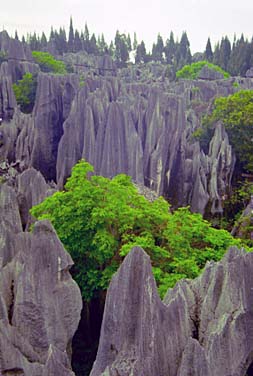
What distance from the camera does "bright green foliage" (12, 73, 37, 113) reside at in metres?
33.8

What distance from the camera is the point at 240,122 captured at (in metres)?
22.2

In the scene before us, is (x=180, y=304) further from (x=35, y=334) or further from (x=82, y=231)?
(x=82, y=231)

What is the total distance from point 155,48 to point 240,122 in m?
56.8

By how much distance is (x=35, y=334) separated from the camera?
26.0 feet

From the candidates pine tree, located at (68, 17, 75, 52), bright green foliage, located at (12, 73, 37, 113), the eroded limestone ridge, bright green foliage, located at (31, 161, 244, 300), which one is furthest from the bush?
the eroded limestone ridge

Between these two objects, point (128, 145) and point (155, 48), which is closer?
point (128, 145)

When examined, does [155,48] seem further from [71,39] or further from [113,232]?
[113,232]

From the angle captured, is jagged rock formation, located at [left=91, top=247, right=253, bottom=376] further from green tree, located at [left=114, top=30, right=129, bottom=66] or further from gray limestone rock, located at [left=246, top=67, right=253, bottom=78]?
green tree, located at [left=114, top=30, right=129, bottom=66]

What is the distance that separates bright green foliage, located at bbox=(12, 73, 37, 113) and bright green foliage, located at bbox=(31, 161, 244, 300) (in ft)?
74.6

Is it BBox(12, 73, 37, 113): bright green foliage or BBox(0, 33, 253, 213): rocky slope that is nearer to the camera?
BBox(0, 33, 253, 213): rocky slope

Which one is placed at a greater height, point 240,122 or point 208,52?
point 208,52

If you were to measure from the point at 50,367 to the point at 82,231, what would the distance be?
5.42 meters

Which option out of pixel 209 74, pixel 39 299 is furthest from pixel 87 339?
pixel 209 74

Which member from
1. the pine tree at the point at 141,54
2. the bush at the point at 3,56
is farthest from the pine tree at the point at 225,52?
the bush at the point at 3,56
